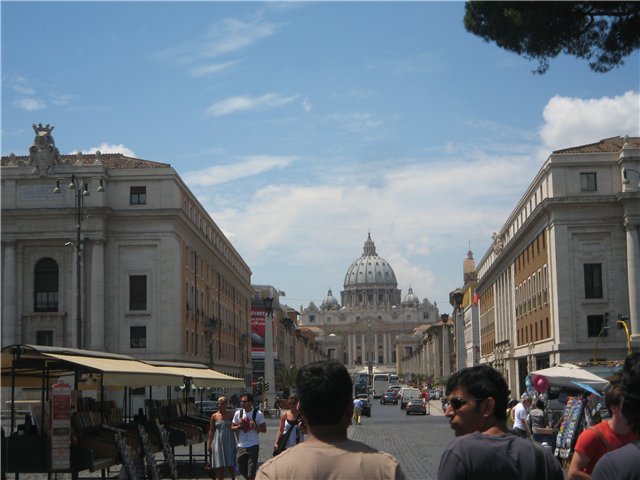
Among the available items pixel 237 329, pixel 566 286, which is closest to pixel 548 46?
pixel 566 286

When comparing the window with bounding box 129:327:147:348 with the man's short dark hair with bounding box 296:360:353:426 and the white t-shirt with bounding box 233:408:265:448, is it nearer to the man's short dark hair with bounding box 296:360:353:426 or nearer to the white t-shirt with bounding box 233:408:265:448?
the white t-shirt with bounding box 233:408:265:448

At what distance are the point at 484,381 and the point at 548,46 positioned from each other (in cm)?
1194

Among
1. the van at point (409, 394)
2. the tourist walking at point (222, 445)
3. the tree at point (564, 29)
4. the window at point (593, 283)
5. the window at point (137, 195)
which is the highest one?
the window at point (137, 195)

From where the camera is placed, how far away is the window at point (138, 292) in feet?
193

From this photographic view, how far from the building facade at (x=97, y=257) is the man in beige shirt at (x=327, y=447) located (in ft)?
176

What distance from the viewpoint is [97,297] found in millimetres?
57688

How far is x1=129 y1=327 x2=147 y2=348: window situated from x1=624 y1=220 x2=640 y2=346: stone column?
2619 centimetres

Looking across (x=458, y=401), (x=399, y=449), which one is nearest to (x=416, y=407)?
(x=399, y=449)

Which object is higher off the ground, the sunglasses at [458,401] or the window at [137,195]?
the window at [137,195]

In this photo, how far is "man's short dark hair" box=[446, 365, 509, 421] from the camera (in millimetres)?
5352

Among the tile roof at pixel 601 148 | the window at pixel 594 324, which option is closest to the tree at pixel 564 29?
the window at pixel 594 324

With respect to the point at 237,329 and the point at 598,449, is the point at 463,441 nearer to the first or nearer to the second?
the point at 598,449

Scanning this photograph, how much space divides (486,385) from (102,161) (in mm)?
59937

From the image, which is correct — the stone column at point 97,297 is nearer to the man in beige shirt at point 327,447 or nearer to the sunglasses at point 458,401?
the sunglasses at point 458,401
